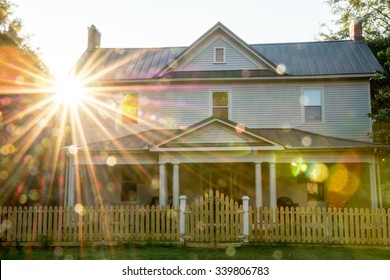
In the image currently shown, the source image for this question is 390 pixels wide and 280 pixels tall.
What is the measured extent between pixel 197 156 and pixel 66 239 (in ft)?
18.6

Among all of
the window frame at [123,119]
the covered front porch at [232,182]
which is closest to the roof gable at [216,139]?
the covered front porch at [232,182]

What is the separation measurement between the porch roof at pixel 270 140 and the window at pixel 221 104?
192 cm

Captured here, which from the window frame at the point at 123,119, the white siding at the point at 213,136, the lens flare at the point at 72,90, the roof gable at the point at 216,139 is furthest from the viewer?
the lens flare at the point at 72,90

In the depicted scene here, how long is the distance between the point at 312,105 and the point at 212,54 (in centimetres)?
527

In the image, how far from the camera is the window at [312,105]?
18844 mm

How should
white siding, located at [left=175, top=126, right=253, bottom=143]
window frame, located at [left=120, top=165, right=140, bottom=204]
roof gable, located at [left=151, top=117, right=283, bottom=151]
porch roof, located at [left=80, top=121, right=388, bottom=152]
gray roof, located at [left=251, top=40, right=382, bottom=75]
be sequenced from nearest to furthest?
roof gable, located at [left=151, top=117, right=283, bottom=151], porch roof, located at [left=80, top=121, right=388, bottom=152], white siding, located at [left=175, top=126, right=253, bottom=143], gray roof, located at [left=251, top=40, right=382, bottom=75], window frame, located at [left=120, top=165, right=140, bottom=204]

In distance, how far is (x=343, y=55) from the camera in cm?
2045

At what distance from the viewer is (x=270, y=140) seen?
49.6ft

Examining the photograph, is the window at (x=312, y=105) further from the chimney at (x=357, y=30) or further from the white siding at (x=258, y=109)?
the chimney at (x=357, y=30)

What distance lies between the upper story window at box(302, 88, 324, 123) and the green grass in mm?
7803

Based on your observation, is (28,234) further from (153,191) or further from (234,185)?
(234,185)

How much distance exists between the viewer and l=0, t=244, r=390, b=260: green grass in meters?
10.6

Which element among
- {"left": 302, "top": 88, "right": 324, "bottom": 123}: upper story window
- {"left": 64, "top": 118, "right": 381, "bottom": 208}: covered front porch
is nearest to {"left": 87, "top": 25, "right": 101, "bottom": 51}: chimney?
{"left": 64, "top": 118, "right": 381, "bottom": 208}: covered front porch

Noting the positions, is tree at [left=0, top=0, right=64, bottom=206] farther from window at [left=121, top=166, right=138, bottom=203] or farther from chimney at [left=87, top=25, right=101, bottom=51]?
window at [left=121, top=166, right=138, bottom=203]
